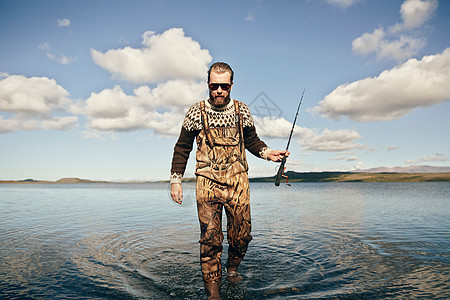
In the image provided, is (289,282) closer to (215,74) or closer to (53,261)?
(215,74)

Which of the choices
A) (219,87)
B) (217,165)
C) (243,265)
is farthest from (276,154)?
(243,265)

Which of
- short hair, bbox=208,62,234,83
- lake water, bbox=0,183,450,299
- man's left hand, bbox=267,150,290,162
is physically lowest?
lake water, bbox=0,183,450,299

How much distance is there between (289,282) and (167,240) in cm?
525

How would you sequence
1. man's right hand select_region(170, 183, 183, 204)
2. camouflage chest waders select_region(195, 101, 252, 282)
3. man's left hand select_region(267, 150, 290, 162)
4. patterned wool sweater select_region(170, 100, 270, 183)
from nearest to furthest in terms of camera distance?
camouflage chest waders select_region(195, 101, 252, 282), patterned wool sweater select_region(170, 100, 270, 183), man's left hand select_region(267, 150, 290, 162), man's right hand select_region(170, 183, 183, 204)

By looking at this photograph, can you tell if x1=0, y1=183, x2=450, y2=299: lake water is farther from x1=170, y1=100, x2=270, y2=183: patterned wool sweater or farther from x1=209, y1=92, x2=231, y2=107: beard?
x1=209, y1=92, x2=231, y2=107: beard

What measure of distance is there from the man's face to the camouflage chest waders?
26 centimetres

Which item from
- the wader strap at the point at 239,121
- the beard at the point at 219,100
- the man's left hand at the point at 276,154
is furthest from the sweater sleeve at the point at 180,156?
the man's left hand at the point at 276,154

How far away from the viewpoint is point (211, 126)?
5.06 meters

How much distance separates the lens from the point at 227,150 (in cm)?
507

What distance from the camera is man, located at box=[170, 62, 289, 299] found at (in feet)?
16.3

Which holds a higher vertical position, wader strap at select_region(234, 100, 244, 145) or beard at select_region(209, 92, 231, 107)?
beard at select_region(209, 92, 231, 107)

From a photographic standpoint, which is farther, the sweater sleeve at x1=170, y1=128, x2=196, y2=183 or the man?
the sweater sleeve at x1=170, y1=128, x2=196, y2=183

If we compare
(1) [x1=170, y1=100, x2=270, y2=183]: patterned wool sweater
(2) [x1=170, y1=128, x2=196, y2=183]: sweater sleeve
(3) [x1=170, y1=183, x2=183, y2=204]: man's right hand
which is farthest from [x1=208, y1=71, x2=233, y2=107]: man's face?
(3) [x1=170, y1=183, x2=183, y2=204]: man's right hand

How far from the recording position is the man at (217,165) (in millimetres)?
4961
